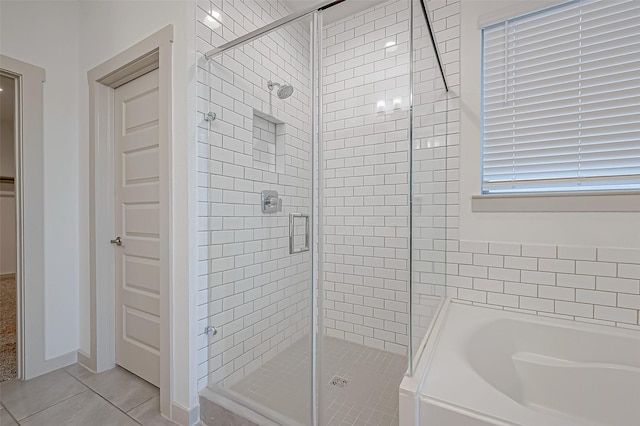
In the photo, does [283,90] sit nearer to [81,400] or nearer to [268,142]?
[268,142]

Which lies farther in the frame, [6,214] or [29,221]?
[6,214]

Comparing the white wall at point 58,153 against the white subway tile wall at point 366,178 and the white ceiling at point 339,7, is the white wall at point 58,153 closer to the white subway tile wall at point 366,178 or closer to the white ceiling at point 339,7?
the white ceiling at point 339,7

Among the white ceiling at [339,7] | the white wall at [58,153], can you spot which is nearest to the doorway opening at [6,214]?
the white wall at [58,153]

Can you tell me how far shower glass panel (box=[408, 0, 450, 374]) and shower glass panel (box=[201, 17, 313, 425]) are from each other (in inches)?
24.2

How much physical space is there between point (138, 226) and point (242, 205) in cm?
86

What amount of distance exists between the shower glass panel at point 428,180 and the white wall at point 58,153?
96.8 inches

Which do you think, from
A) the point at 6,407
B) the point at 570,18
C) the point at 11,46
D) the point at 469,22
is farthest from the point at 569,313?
the point at 11,46

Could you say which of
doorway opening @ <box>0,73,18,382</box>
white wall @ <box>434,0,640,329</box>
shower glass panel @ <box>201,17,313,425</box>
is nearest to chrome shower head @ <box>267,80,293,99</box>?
shower glass panel @ <box>201,17,313,425</box>

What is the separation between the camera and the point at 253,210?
1616 mm

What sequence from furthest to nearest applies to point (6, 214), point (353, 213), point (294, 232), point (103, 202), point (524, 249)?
point (6, 214) < point (103, 202) < point (353, 213) < point (524, 249) < point (294, 232)

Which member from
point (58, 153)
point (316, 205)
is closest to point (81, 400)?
point (58, 153)

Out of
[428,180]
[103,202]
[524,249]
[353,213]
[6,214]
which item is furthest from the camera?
[6,214]

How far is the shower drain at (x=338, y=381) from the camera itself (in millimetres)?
1523

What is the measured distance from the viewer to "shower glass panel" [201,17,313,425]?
1554 millimetres
